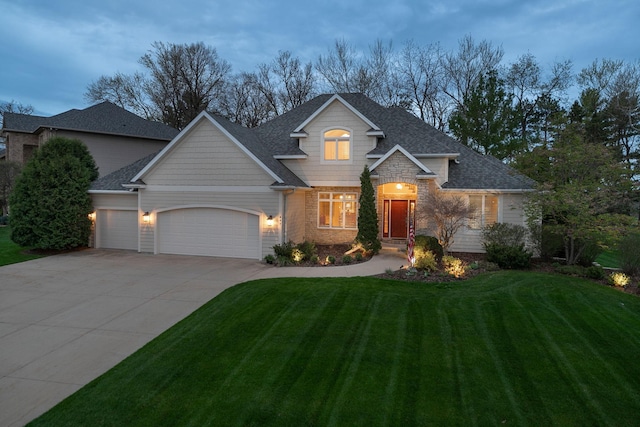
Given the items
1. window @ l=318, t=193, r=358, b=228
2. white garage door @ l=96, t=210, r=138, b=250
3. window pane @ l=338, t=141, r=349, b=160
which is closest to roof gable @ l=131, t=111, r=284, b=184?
white garage door @ l=96, t=210, r=138, b=250

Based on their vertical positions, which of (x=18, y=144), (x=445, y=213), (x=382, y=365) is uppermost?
(x=18, y=144)

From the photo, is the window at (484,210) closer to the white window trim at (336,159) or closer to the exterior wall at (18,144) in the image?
the white window trim at (336,159)

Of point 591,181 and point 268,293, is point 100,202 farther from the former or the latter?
point 591,181

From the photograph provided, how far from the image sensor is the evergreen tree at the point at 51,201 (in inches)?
591

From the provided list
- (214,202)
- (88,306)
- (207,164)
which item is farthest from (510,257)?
(88,306)

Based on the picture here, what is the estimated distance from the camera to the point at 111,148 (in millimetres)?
23906

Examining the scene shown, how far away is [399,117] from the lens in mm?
18812

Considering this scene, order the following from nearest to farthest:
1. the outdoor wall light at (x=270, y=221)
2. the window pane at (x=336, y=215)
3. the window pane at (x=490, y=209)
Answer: the outdoor wall light at (x=270, y=221) → the window pane at (x=490, y=209) → the window pane at (x=336, y=215)

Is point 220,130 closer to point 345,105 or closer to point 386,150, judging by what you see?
point 345,105

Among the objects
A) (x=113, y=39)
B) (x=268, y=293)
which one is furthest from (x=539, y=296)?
(x=113, y=39)

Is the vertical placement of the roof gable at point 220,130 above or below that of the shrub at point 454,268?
above

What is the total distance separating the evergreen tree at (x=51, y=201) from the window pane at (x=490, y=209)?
1703 centimetres

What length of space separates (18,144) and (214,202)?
21895 mm

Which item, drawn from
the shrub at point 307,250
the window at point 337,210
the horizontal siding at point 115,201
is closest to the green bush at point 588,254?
the window at point 337,210
